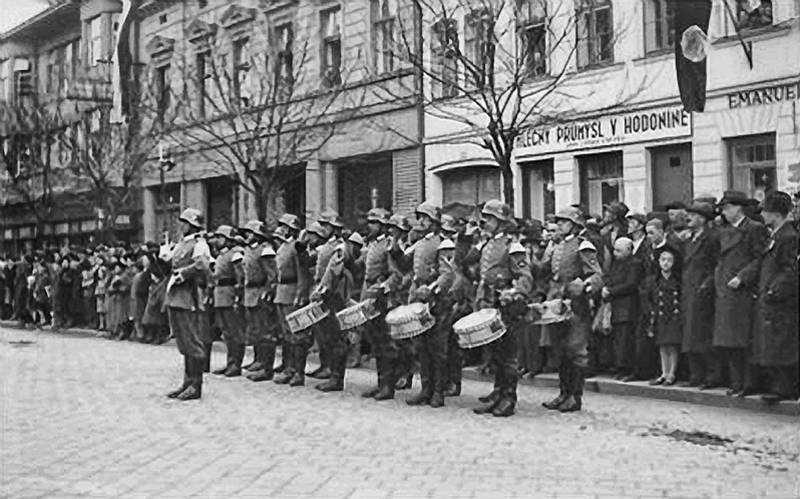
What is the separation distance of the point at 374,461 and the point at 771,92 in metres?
13.0

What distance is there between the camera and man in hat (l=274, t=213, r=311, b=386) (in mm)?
14398

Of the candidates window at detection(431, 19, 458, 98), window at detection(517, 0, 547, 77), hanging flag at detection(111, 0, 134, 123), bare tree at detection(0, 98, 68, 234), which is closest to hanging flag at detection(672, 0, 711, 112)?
window at detection(517, 0, 547, 77)

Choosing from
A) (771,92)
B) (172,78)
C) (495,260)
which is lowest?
(495,260)

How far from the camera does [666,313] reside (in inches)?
509

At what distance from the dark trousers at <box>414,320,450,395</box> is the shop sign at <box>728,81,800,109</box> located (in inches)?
370

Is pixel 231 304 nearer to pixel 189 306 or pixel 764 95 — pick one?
pixel 189 306

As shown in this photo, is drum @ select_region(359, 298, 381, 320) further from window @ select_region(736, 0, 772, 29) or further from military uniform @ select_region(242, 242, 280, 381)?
window @ select_region(736, 0, 772, 29)

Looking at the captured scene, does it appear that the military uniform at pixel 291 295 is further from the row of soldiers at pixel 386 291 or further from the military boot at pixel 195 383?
the military boot at pixel 195 383

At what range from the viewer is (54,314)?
27.8 meters

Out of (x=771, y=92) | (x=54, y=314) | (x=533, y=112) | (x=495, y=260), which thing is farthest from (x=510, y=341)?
(x=54, y=314)

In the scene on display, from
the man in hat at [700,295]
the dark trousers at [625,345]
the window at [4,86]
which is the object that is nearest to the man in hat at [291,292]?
the dark trousers at [625,345]

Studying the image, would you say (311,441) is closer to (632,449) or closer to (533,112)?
(632,449)

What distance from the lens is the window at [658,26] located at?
21391mm

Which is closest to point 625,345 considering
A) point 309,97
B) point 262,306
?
point 262,306
